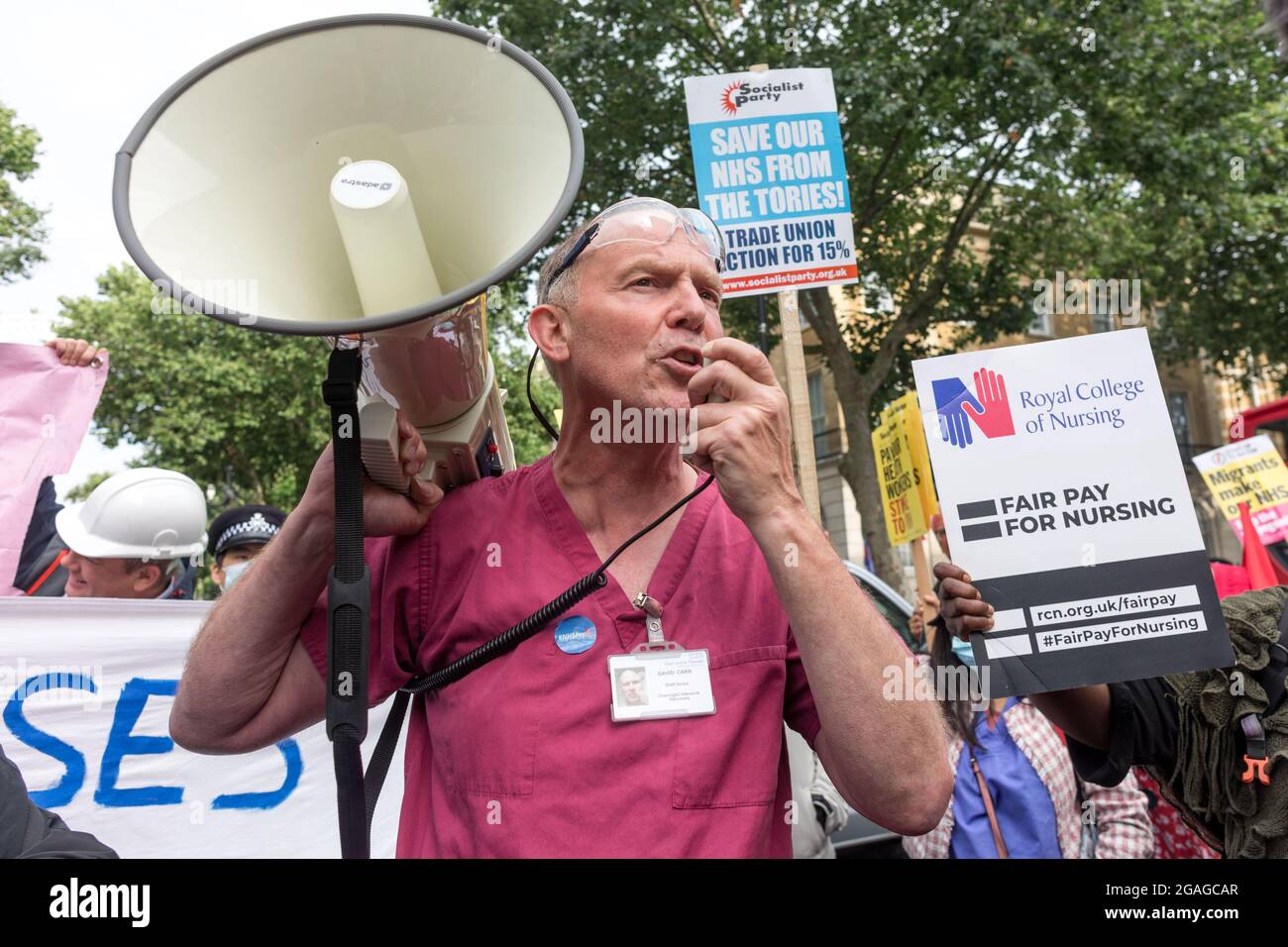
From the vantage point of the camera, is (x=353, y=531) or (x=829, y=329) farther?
(x=829, y=329)

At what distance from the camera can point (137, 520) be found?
11.3ft

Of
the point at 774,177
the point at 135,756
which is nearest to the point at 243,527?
the point at 135,756

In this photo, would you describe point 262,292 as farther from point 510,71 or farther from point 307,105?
point 510,71

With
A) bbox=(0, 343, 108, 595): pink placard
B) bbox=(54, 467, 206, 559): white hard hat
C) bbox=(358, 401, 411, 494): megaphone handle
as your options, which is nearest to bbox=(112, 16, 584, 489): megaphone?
bbox=(358, 401, 411, 494): megaphone handle

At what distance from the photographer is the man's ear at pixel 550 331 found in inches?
67.0

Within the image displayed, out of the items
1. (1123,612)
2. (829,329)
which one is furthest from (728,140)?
(829,329)

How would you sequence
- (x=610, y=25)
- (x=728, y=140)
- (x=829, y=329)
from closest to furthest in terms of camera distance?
(x=728, y=140), (x=610, y=25), (x=829, y=329)

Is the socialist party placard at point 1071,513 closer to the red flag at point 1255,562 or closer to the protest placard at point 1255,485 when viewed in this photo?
the red flag at point 1255,562

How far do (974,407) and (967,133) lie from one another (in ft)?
34.7

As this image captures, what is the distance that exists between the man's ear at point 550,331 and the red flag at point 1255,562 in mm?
3876

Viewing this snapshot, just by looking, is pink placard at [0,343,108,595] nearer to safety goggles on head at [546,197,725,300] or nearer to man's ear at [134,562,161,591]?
man's ear at [134,562,161,591]

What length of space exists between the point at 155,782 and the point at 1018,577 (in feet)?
7.56

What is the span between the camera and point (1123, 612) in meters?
1.80

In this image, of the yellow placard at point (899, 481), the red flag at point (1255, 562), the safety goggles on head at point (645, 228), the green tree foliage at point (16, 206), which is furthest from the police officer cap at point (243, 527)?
the green tree foliage at point (16, 206)
